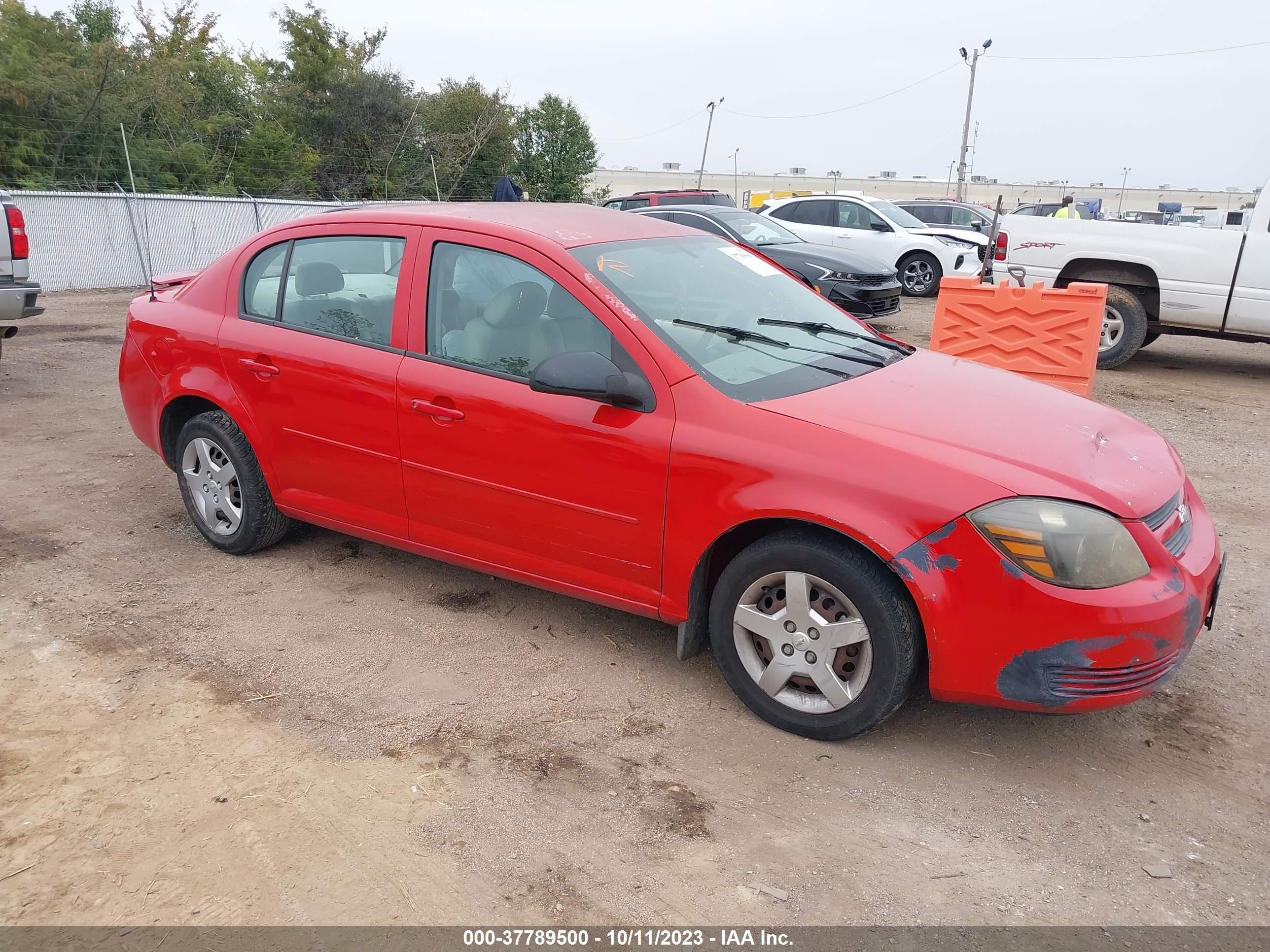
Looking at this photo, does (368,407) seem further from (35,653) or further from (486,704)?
(35,653)

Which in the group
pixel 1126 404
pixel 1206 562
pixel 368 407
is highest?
pixel 368 407

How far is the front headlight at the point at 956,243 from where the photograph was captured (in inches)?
623

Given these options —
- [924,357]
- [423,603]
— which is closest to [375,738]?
[423,603]

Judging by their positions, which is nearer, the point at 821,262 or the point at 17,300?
the point at 17,300

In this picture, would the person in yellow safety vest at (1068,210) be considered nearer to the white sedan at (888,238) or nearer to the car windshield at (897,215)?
the white sedan at (888,238)

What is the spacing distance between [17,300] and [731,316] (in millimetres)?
6408

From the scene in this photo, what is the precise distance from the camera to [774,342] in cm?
385

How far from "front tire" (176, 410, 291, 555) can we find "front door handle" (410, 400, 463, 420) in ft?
3.84

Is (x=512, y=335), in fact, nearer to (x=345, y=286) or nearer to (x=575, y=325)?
(x=575, y=325)

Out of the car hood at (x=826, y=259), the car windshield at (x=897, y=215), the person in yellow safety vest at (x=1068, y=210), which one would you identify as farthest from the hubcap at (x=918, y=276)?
the car hood at (x=826, y=259)

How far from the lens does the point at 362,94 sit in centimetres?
3091

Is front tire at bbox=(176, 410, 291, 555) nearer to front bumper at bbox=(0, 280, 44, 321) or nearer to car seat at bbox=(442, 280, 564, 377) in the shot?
car seat at bbox=(442, 280, 564, 377)

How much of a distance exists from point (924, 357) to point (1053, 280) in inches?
259

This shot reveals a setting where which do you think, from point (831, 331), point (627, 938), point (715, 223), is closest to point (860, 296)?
point (715, 223)
